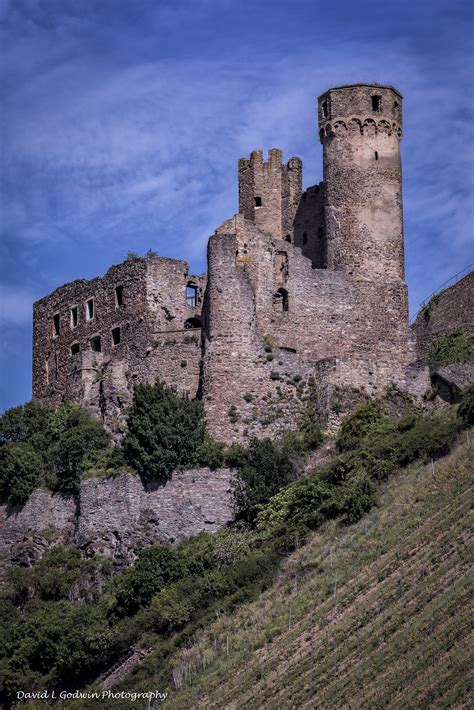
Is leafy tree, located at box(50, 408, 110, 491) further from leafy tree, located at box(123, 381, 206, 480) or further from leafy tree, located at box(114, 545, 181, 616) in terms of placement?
leafy tree, located at box(114, 545, 181, 616)

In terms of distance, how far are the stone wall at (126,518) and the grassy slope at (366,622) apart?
5.91 m

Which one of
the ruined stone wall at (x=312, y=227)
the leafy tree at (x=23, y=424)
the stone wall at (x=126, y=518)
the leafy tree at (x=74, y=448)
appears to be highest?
the ruined stone wall at (x=312, y=227)

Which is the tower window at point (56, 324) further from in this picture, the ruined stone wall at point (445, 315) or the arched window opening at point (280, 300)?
the ruined stone wall at point (445, 315)

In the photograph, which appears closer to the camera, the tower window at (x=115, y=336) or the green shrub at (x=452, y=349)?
the green shrub at (x=452, y=349)

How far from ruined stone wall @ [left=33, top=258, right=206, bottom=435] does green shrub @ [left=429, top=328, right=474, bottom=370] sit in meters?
8.87

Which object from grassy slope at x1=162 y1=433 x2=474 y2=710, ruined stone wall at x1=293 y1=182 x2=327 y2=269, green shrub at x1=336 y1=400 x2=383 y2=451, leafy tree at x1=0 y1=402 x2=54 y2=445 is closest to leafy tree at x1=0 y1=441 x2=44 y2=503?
leafy tree at x1=0 y1=402 x2=54 y2=445

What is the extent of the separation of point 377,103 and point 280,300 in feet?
30.1

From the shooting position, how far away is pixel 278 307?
64.2m

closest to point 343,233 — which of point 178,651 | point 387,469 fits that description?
point 387,469

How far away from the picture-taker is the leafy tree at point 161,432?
194 ft

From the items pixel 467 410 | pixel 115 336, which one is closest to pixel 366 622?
pixel 467 410

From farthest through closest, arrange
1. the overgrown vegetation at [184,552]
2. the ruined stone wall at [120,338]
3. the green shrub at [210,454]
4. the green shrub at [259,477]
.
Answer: the ruined stone wall at [120,338] → the green shrub at [210,454] → the green shrub at [259,477] → the overgrown vegetation at [184,552]

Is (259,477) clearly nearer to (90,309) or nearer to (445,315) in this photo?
(445,315)

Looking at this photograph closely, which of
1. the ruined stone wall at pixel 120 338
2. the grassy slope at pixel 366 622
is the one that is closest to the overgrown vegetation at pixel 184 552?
the grassy slope at pixel 366 622
